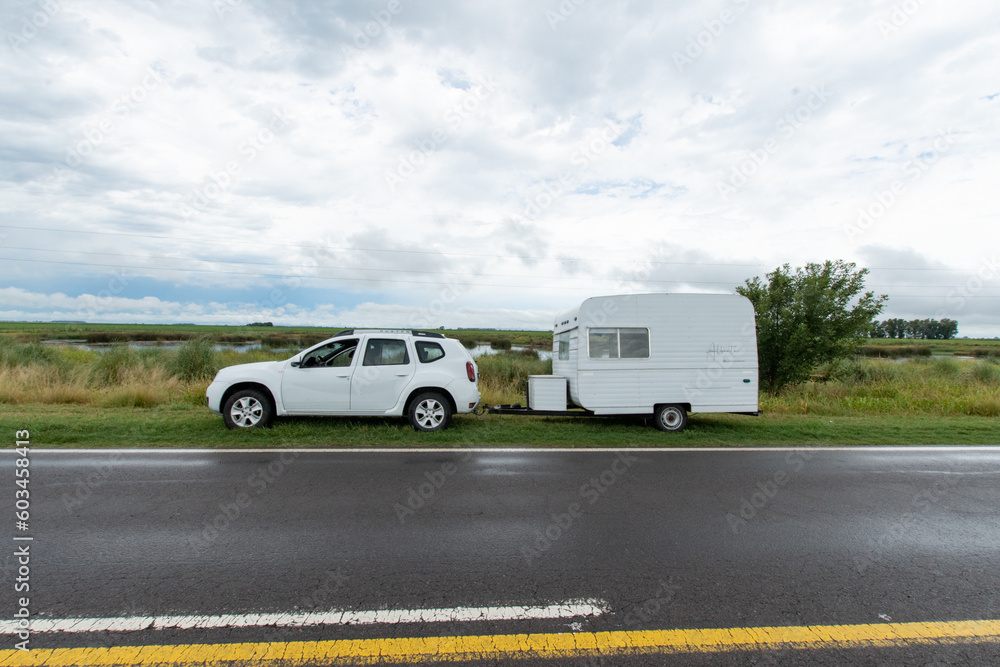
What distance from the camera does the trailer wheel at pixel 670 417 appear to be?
10.0 metres

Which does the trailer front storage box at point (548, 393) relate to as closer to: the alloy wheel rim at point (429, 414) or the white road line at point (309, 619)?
the alloy wheel rim at point (429, 414)

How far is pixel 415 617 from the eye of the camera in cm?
315

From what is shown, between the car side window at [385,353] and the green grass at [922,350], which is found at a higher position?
the car side window at [385,353]

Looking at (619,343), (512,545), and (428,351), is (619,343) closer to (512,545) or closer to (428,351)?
(428,351)

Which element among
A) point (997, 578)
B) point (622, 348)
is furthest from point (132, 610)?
point (622, 348)

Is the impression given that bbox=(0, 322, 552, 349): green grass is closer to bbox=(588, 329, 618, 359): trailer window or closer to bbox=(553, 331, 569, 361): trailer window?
bbox=(553, 331, 569, 361): trailer window

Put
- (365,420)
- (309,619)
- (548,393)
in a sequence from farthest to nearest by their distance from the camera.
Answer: (548,393) < (365,420) < (309,619)

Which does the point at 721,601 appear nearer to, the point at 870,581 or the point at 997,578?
the point at 870,581

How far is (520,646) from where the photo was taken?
9.51 ft

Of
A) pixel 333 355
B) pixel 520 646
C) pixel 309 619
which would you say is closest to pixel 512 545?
pixel 520 646

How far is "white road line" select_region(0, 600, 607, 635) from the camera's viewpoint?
3.00m

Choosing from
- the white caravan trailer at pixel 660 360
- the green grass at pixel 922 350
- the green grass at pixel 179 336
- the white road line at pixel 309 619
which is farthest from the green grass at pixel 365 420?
the green grass at pixel 922 350

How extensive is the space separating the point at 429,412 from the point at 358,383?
132cm

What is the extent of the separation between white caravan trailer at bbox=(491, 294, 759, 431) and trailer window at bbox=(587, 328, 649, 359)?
19 mm
